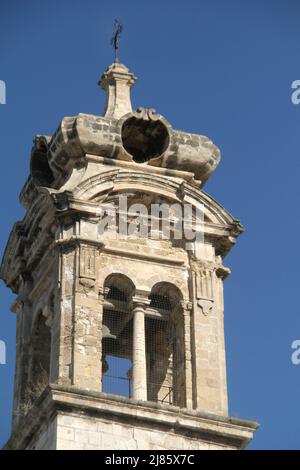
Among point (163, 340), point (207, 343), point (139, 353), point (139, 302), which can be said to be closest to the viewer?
point (139, 353)

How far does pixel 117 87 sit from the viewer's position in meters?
58.8

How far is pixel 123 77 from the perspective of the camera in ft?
194

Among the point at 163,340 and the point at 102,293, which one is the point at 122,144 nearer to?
the point at 102,293

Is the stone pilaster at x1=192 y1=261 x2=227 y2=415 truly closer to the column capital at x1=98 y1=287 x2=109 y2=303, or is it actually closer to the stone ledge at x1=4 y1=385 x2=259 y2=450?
the stone ledge at x1=4 y1=385 x2=259 y2=450

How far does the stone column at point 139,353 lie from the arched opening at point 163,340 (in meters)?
0.63

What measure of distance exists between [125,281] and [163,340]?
5.81 feet

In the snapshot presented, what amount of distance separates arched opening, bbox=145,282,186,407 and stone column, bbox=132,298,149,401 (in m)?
0.63

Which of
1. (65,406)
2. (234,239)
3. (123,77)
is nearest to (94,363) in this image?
(65,406)

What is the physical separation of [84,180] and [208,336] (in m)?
4.50

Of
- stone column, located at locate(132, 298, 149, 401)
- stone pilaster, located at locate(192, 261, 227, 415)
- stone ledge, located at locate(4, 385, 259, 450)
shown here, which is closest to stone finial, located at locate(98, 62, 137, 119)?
stone pilaster, located at locate(192, 261, 227, 415)

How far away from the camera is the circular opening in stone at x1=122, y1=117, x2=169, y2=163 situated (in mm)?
57156

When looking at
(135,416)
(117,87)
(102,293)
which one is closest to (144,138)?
(117,87)

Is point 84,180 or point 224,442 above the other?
point 84,180
